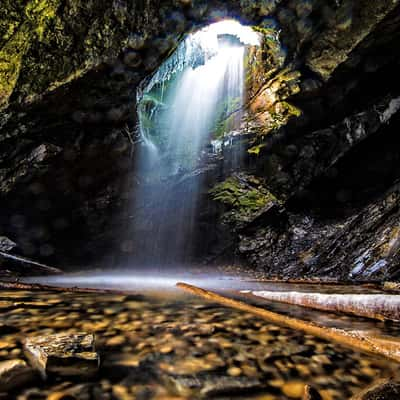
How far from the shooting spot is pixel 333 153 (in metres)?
10.3

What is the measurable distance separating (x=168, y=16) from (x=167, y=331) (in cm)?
597

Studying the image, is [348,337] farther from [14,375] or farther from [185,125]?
[185,125]

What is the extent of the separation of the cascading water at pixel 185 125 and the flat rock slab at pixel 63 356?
843 centimetres

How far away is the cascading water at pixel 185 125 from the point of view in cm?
1076

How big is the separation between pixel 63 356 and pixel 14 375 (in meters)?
0.23

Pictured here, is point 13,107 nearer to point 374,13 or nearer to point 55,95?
point 55,95

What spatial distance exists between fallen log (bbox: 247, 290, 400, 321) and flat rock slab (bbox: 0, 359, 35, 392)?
9.88ft

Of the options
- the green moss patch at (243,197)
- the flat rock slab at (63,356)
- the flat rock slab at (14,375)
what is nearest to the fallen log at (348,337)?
the flat rock slab at (63,356)

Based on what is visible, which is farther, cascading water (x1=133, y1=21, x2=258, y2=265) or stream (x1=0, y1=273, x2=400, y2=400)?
cascading water (x1=133, y1=21, x2=258, y2=265)

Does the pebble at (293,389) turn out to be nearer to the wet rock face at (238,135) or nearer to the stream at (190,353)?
the stream at (190,353)

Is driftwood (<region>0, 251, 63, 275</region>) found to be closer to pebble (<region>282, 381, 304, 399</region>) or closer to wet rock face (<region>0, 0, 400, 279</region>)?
wet rock face (<region>0, 0, 400, 279</region>)

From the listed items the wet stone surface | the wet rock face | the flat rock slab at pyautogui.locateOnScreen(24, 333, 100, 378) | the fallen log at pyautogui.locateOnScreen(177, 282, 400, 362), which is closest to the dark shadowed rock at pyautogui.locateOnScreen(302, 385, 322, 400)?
the wet stone surface

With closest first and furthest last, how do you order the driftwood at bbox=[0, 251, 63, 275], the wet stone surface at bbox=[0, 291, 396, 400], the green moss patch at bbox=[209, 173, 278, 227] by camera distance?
the wet stone surface at bbox=[0, 291, 396, 400]
the driftwood at bbox=[0, 251, 63, 275]
the green moss patch at bbox=[209, 173, 278, 227]

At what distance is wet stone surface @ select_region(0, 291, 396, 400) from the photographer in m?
1.63
